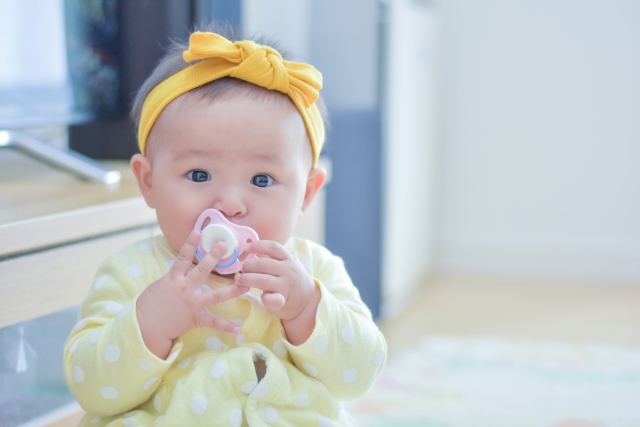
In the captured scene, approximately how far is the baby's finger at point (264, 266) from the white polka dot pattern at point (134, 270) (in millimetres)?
135

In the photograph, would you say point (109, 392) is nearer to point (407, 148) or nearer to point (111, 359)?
point (111, 359)

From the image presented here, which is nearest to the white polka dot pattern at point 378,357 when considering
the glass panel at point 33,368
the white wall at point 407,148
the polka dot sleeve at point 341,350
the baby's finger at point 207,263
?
the polka dot sleeve at point 341,350

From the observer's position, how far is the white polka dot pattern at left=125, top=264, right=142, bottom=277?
81 centimetres

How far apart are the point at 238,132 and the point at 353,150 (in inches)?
47.3

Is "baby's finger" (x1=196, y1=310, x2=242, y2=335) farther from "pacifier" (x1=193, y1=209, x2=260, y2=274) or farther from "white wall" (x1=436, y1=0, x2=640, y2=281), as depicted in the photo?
"white wall" (x1=436, y1=0, x2=640, y2=281)

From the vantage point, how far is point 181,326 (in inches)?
29.0

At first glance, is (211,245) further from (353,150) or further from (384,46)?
(384,46)

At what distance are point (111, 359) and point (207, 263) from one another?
13 cm

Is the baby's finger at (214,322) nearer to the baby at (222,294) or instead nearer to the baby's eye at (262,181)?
the baby at (222,294)

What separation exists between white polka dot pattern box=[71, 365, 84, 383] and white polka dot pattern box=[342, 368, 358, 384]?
26cm

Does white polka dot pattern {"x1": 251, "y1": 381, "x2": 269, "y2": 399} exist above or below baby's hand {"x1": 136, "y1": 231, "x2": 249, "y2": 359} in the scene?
below

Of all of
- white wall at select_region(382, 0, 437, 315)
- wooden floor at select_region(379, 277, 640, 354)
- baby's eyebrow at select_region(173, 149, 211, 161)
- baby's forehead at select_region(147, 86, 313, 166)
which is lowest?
wooden floor at select_region(379, 277, 640, 354)

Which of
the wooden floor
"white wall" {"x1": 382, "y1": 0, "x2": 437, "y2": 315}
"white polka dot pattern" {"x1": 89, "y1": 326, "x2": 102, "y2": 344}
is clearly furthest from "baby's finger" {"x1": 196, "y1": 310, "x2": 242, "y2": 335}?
"white wall" {"x1": 382, "y1": 0, "x2": 437, "y2": 315}

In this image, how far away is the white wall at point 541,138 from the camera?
105 inches
